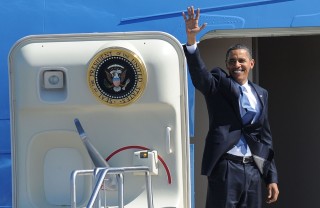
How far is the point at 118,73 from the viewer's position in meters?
3.34

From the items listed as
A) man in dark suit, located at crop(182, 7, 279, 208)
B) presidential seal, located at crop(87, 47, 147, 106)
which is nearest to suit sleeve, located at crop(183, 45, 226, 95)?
man in dark suit, located at crop(182, 7, 279, 208)

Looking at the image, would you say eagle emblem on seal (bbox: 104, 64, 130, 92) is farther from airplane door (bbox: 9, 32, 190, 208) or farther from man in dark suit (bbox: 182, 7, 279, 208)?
man in dark suit (bbox: 182, 7, 279, 208)

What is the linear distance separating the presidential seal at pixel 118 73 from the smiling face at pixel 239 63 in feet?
1.86

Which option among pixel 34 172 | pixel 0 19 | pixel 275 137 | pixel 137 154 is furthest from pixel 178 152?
pixel 275 137

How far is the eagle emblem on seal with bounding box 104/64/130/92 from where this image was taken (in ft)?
10.9

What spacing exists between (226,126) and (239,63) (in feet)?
1.23

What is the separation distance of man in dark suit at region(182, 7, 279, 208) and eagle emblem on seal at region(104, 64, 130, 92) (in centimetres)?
38

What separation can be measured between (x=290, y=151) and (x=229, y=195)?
8.05 feet

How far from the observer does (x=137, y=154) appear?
3383mm

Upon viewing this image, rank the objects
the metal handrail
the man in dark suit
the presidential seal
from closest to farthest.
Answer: the metal handrail → the presidential seal → the man in dark suit

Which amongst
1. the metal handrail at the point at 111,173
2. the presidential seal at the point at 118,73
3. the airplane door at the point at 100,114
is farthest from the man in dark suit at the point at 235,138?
the metal handrail at the point at 111,173

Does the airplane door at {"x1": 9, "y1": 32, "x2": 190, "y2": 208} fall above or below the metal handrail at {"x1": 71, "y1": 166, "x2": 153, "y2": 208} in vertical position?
above

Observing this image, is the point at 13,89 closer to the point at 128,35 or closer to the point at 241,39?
the point at 128,35

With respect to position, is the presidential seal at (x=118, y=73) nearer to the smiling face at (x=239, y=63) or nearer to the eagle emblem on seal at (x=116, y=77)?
the eagle emblem on seal at (x=116, y=77)
